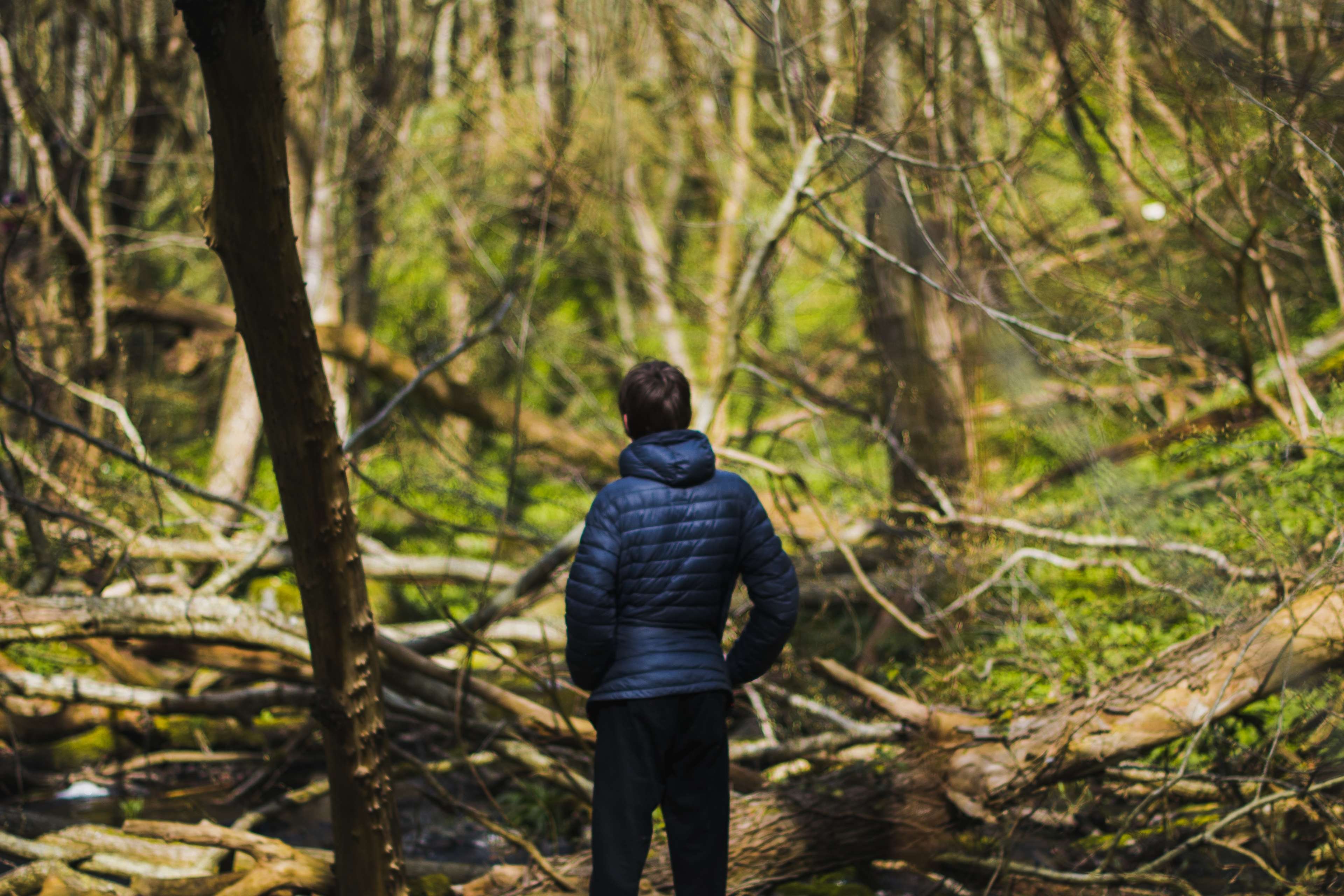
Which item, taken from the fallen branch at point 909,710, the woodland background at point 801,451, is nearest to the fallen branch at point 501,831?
the woodland background at point 801,451

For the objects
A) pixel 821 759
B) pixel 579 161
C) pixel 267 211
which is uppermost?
pixel 579 161

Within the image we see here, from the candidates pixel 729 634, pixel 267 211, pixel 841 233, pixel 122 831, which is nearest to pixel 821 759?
pixel 729 634

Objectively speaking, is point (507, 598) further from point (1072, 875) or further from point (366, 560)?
point (1072, 875)

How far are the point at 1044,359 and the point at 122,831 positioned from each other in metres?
4.61

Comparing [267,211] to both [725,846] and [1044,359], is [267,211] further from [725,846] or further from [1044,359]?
[1044,359]

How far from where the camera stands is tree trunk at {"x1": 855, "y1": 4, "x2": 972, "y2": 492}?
5820 mm

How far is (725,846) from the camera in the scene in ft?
9.42

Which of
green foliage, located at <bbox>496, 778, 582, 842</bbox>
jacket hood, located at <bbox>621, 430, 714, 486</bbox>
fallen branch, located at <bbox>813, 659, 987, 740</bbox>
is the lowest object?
green foliage, located at <bbox>496, 778, 582, 842</bbox>

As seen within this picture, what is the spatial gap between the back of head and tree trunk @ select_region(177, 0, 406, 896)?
93 cm

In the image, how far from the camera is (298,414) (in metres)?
2.87

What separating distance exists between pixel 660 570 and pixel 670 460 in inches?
12.6

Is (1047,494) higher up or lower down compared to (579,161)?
lower down

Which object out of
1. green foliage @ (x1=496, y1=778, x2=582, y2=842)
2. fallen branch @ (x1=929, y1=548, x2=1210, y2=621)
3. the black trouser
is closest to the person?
the black trouser

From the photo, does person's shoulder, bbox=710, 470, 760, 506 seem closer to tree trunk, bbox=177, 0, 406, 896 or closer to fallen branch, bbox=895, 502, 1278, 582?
tree trunk, bbox=177, 0, 406, 896
